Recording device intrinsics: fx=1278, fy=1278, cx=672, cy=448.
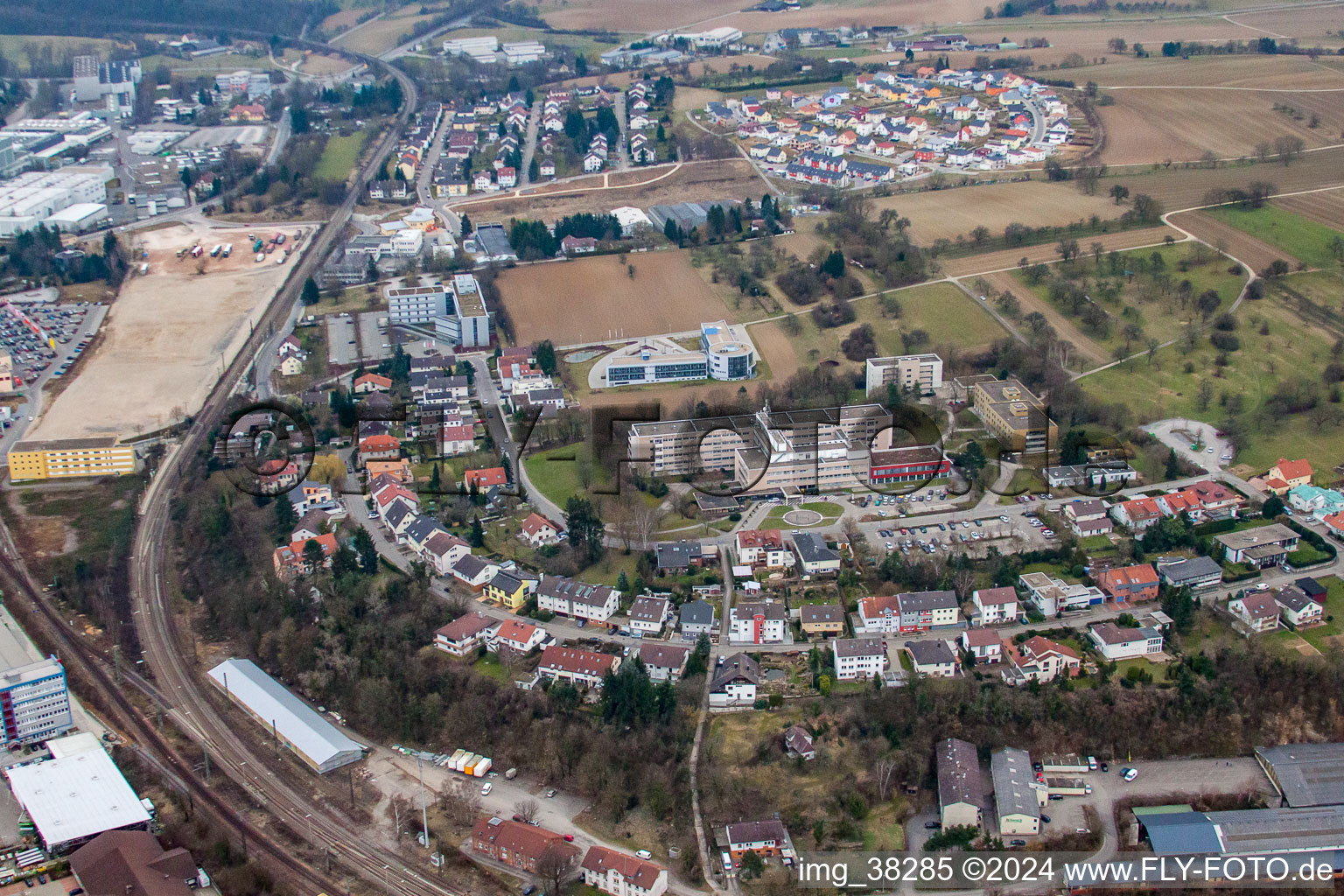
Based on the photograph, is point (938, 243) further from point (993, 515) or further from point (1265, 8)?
point (1265, 8)

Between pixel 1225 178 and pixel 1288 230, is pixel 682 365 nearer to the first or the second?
pixel 1288 230

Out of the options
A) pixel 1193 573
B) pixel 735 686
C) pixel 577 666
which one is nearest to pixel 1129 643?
pixel 1193 573

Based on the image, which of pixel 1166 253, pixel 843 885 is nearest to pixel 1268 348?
pixel 1166 253

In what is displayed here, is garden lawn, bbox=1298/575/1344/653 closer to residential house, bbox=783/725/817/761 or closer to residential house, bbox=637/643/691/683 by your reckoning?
residential house, bbox=783/725/817/761

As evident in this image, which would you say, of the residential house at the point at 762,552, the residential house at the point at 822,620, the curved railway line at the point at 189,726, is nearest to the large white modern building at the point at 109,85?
the curved railway line at the point at 189,726

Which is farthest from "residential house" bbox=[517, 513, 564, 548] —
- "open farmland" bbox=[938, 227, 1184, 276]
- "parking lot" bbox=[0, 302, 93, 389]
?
"open farmland" bbox=[938, 227, 1184, 276]

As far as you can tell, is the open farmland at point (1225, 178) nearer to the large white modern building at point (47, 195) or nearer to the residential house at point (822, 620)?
the residential house at point (822, 620)
